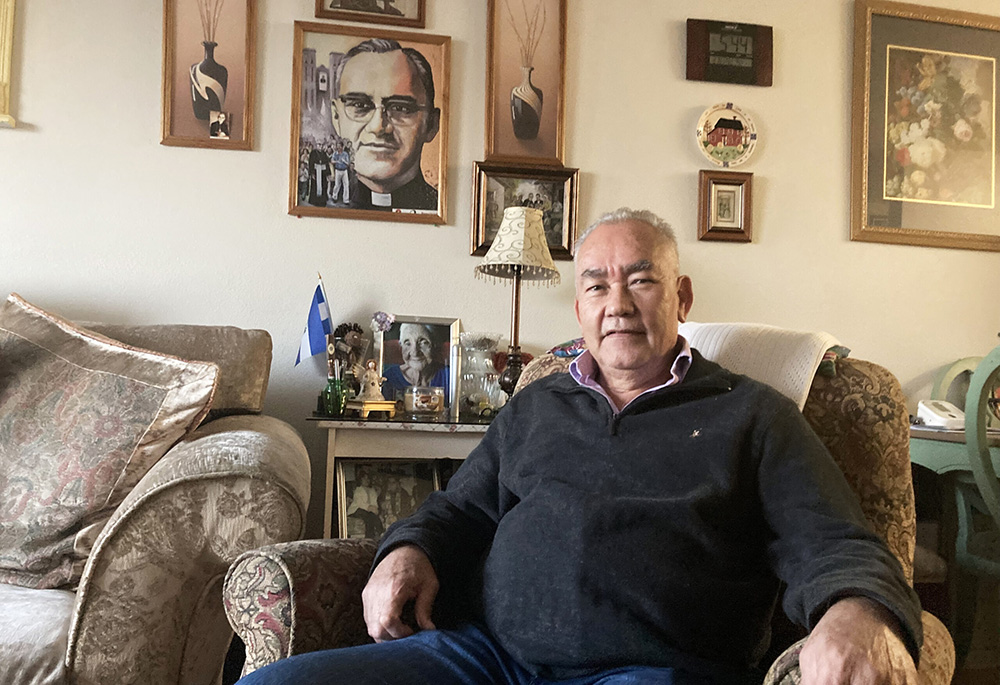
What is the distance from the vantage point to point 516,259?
243cm

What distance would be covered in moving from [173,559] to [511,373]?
4.18ft

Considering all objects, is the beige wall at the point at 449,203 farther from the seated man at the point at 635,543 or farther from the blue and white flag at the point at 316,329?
the seated man at the point at 635,543

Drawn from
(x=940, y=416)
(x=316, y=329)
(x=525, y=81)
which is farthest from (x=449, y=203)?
(x=940, y=416)

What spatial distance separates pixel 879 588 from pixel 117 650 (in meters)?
1.26

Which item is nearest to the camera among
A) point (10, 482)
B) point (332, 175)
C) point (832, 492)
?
point (832, 492)

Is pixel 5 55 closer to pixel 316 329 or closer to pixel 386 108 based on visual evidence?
pixel 386 108

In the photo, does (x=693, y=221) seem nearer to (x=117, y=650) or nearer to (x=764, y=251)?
(x=764, y=251)

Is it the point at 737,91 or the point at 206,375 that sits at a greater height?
the point at 737,91

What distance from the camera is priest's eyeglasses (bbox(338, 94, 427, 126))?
2639mm

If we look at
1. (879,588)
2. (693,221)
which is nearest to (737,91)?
(693,221)

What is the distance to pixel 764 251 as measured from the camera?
2.86 metres

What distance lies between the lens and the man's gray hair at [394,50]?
2.64 meters

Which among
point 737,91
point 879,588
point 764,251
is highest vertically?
point 737,91

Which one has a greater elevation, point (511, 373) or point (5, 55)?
point (5, 55)
